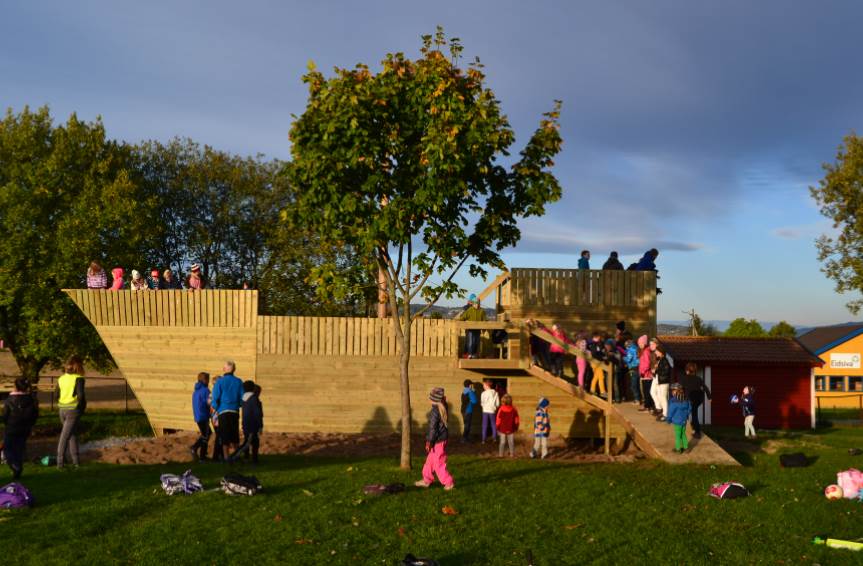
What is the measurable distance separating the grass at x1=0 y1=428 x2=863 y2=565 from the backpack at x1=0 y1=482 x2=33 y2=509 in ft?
0.59

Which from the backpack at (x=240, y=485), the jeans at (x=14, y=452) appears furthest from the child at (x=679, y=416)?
the jeans at (x=14, y=452)

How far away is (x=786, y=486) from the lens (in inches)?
480

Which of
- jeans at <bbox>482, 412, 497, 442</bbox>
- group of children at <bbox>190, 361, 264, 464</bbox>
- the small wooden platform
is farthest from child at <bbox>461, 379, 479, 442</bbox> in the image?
group of children at <bbox>190, 361, 264, 464</bbox>

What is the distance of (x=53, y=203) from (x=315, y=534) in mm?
22829

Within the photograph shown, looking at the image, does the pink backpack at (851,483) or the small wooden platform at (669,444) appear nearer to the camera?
the pink backpack at (851,483)

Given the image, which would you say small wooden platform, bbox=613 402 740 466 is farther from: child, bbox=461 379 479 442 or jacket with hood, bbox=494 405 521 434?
child, bbox=461 379 479 442

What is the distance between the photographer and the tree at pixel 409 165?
12.8m

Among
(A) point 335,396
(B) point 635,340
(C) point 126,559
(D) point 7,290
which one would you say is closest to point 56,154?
(D) point 7,290

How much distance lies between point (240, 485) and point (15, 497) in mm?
2870

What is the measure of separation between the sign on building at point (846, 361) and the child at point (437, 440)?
4503 centimetres

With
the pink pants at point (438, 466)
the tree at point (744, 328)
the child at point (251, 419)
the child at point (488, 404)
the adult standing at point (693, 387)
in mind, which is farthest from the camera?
the tree at point (744, 328)

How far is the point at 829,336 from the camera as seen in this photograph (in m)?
50.8

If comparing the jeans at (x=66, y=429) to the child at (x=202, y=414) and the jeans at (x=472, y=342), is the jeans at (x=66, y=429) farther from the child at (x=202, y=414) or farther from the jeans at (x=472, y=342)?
the jeans at (x=472, y=342)

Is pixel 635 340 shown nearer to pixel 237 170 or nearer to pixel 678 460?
pixel 678 460
